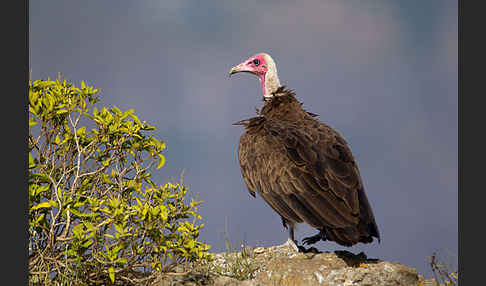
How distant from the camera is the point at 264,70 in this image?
1080cm

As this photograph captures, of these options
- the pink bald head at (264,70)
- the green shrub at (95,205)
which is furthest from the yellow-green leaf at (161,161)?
the pink bald head at (264,70)

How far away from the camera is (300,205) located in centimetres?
746

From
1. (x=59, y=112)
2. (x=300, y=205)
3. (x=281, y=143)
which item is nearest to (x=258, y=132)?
(x=281, y=143)

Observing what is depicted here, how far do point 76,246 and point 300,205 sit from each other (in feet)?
10.7

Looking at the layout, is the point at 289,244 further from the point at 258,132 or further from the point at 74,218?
the point at 74,218

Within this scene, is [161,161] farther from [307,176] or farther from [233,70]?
[233,70]

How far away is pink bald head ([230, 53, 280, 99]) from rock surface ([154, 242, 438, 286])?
377cm

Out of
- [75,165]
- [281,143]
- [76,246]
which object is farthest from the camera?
[281,143]

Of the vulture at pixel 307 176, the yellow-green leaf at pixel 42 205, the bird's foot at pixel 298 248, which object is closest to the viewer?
the yellow-green leaf at pixel 42 205

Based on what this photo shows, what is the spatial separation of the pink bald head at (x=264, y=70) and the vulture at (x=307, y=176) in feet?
Result: 4.39

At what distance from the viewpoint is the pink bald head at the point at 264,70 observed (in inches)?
416

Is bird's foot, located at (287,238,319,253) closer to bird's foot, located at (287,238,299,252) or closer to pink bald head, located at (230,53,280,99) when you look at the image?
bird's foot, located at (287,238,299,252)

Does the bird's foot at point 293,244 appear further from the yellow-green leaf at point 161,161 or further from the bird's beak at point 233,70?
the bird's beak at point 233,70

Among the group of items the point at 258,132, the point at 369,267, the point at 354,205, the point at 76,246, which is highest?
the point at 258,132
